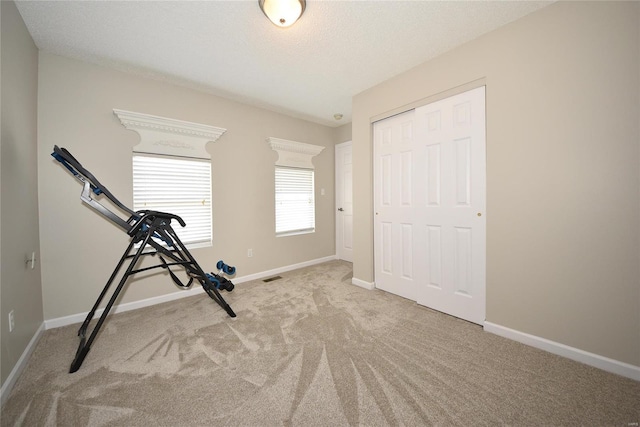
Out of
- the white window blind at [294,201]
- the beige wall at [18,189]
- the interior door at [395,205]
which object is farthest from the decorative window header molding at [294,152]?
the beige wall at [18,189]

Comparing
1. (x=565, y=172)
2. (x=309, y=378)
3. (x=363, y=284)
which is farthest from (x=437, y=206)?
(x=309, y=378)

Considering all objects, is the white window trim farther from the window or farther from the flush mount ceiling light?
the flush mount ceiling light

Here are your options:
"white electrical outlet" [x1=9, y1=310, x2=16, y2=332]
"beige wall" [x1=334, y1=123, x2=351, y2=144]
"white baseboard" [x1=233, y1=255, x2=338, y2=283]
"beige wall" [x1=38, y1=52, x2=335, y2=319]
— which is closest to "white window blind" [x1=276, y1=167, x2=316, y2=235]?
"beige wall" [x1=38, y1=52, x2=335, y2=319]

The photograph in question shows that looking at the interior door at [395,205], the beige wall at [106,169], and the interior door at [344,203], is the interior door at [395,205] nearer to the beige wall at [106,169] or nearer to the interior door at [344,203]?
the interior door at [344,203]

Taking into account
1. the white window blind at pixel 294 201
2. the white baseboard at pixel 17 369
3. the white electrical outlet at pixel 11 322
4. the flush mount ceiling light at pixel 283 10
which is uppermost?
the flush mount ceiling light at pixel 283 10

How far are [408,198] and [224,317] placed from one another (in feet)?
7.68

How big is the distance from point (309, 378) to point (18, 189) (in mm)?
2531

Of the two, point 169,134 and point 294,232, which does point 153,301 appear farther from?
point 294,232

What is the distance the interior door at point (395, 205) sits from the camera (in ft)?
8.56

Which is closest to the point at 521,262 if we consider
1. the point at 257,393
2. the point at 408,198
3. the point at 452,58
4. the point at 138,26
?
the point at 408,198

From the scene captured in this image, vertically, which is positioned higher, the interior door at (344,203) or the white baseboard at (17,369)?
the interior door at (344,203)

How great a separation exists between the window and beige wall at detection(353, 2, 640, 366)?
2423 millimetres

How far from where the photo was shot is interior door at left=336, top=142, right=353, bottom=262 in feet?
14.4

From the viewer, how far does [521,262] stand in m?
1.86
